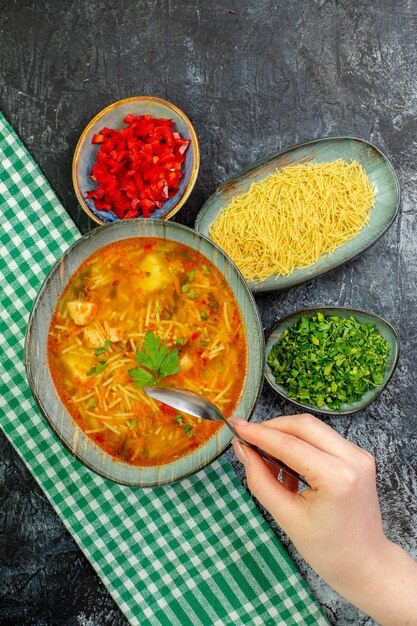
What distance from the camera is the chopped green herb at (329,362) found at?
3188 millimetres

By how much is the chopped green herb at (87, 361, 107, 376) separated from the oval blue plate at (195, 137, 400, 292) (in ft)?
2.90

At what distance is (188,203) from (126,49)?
34.9 inches

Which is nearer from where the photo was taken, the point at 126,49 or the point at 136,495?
the point at 136,495

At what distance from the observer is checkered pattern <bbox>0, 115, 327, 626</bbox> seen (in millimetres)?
3246

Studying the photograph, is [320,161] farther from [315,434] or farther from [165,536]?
[165,536]

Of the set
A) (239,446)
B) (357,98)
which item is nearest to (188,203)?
(357,98)

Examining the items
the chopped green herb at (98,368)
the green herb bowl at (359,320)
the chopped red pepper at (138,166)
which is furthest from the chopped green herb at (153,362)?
the chopped red pepper at (138,166)

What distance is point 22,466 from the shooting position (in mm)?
3361

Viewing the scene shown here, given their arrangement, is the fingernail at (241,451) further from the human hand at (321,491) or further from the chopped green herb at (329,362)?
the chopped green herb at (329,362)

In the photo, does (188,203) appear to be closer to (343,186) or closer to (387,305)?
(343,186)

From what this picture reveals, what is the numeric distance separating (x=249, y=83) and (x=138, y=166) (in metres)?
0.78

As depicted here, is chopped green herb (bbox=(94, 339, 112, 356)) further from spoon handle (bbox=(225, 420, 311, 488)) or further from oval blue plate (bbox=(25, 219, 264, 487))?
spoon handle (bbox=(225, 420, 311, 488))

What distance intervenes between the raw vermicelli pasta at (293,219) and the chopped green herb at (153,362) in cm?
72

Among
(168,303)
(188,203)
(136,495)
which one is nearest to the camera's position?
(168,303)
